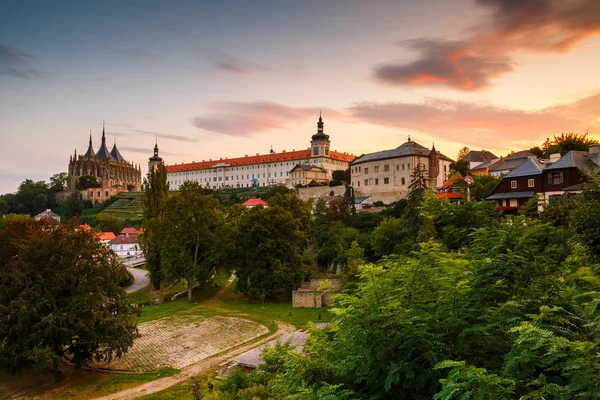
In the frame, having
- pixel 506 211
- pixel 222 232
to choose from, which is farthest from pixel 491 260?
pixel 222 232

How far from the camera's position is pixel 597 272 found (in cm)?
854

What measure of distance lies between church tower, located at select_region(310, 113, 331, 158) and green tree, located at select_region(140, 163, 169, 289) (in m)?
83.1

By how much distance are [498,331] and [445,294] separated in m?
0.97

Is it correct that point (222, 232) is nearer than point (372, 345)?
No

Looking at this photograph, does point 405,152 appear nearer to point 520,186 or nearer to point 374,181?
point 374,181

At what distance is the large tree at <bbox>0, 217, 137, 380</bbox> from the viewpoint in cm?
1856

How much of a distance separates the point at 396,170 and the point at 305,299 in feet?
160

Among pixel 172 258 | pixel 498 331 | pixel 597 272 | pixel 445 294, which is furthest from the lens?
pixel 172 258

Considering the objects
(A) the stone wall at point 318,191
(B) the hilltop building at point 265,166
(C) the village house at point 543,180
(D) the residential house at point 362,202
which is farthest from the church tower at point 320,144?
(C) the village house at point 543,180

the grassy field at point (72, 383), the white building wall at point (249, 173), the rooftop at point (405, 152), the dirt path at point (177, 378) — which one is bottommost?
the grassy field at point (72, 383)

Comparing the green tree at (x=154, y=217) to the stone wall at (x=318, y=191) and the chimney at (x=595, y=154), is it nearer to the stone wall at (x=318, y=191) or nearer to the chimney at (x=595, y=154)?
the chimney at (x=595, y=154)

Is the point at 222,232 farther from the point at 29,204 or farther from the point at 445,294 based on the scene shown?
the point at 29,204

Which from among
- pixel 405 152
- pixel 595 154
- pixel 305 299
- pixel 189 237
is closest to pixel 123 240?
pixel 189 237

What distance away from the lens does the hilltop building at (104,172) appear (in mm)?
Result: 143750
